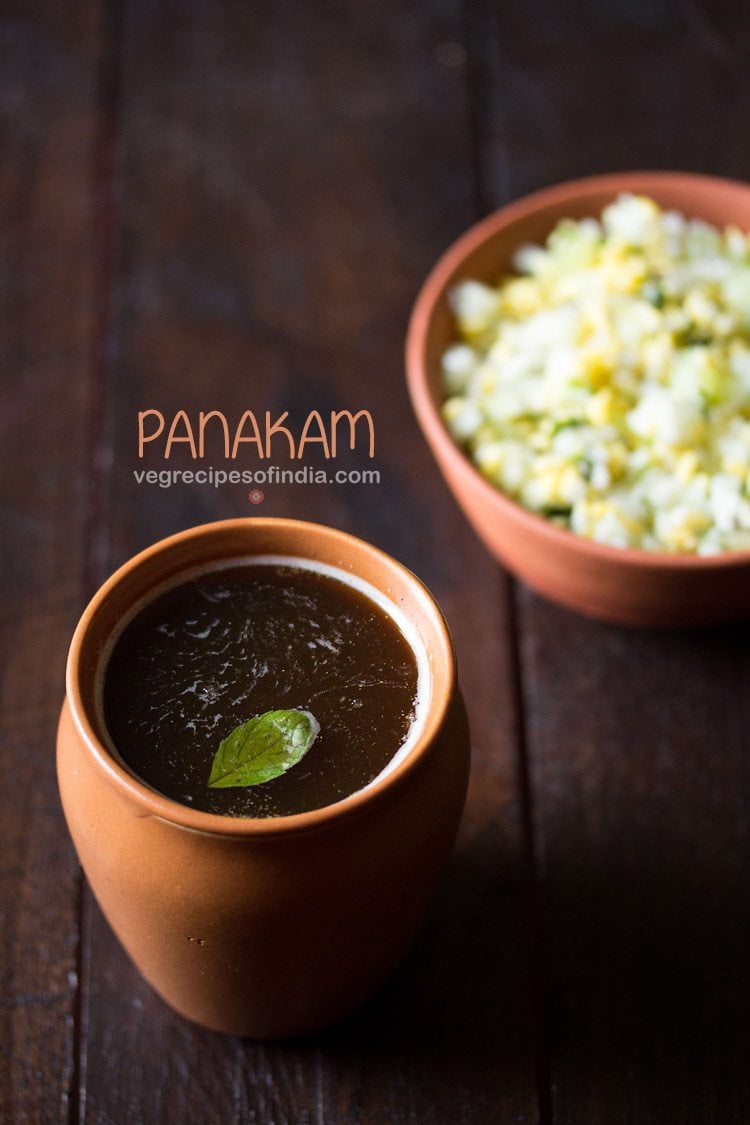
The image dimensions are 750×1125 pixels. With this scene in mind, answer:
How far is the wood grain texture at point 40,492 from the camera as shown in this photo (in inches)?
37.2

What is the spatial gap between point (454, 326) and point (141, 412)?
1.00 ft

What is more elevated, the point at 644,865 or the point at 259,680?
the point at 259,680

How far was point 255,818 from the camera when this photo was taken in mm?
739

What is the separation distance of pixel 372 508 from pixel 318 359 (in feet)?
0.62

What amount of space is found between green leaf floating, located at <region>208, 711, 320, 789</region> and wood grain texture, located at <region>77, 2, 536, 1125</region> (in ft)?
0.86

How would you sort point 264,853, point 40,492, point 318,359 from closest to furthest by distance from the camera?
point 264,853 < point 40,492 < point 318,359

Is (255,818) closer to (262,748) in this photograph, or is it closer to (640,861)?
(262,748)

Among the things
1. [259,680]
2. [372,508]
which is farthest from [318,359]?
[259,680]

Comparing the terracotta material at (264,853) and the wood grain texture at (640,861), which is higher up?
the terracotta material at (264,853)

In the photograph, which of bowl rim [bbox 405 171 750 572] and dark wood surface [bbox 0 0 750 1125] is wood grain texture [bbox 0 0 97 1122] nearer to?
dark wood surface [bbox 0 0 750 1125]

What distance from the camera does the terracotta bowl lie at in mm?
1037

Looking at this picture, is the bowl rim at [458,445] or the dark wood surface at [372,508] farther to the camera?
the bowl rim at [458,445]

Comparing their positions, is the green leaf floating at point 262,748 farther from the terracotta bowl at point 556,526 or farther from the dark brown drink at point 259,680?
the terracotta bowl at point 556,526

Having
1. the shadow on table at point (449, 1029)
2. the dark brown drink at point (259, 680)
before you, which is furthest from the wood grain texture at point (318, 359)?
the dark brown drink at point (259, 680)
